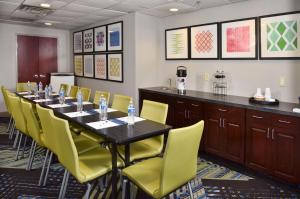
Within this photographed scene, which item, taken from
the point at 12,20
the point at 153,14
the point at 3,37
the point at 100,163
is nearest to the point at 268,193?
the point at 100,163

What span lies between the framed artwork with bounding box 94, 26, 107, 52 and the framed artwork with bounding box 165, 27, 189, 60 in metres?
1.51

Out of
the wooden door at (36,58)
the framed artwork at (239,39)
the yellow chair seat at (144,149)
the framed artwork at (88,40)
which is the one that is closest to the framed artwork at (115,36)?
the framed artwork at (88,40)

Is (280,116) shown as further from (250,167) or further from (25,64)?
(25,64)

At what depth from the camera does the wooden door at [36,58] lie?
6.58m

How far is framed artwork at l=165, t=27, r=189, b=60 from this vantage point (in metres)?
4.62

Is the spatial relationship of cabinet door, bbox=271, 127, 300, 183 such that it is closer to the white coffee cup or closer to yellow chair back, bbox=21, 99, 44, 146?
the white coffee cup

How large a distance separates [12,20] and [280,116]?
5.75m

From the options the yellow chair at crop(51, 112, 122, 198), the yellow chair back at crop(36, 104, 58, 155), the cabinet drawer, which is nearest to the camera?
the yellow chair at crop(51, 112, 122, 198)

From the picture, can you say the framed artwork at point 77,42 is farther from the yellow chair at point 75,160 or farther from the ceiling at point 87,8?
the yellow chair at point 75,160

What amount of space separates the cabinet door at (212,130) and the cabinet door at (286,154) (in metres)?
0.75

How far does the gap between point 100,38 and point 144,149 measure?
12.6ft

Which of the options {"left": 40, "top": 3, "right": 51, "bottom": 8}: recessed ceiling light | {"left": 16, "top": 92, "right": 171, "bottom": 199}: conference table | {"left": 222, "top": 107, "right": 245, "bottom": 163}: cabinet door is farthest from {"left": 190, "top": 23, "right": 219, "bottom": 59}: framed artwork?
{"left": 40, "top": 3, "right": 51, "bottom": 8}: recessed ceiling light

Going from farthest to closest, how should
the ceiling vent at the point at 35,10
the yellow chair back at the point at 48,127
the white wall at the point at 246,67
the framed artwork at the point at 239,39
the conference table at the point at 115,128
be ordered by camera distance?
1. the ceiling vent at the point at 35,10
2. the framed artwork at the point at 239,39
3. the white wall at the point at 246,67
4. the yellow chair back at the point at 48,127
5. the conference table at the point at 115,128

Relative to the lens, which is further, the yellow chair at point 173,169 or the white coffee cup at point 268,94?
the white coffee cup at point 268,94
